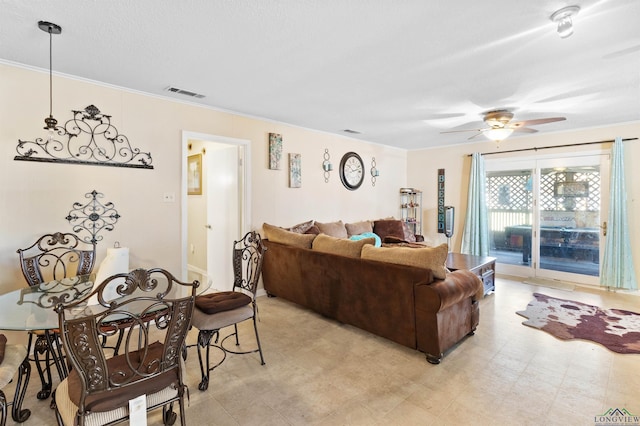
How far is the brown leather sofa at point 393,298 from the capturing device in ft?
8.36

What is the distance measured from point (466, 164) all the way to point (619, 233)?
2524mm

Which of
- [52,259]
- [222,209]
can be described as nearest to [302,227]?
[222,209]

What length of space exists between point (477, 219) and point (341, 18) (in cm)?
501

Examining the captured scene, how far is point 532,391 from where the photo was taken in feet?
7.22

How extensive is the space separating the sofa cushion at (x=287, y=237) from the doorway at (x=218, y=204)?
11.9 inches

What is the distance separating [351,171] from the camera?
18.9ft

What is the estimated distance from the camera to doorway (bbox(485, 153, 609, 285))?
486 centimetres

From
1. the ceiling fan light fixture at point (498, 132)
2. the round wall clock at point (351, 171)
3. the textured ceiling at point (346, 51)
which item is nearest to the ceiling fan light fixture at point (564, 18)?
the textured ceiling at point (346, 51)

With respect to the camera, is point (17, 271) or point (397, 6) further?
point (17, 271)

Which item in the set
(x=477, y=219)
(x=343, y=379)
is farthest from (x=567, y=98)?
(x=343, y=379)

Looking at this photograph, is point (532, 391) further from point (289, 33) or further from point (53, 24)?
point (53, 24)

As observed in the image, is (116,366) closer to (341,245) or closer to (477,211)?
(341,245)

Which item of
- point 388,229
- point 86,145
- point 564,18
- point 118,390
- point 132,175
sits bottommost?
point 118,390

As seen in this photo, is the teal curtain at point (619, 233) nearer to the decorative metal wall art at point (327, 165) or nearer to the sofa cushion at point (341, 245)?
the sofa cushion at point (341, 245)
